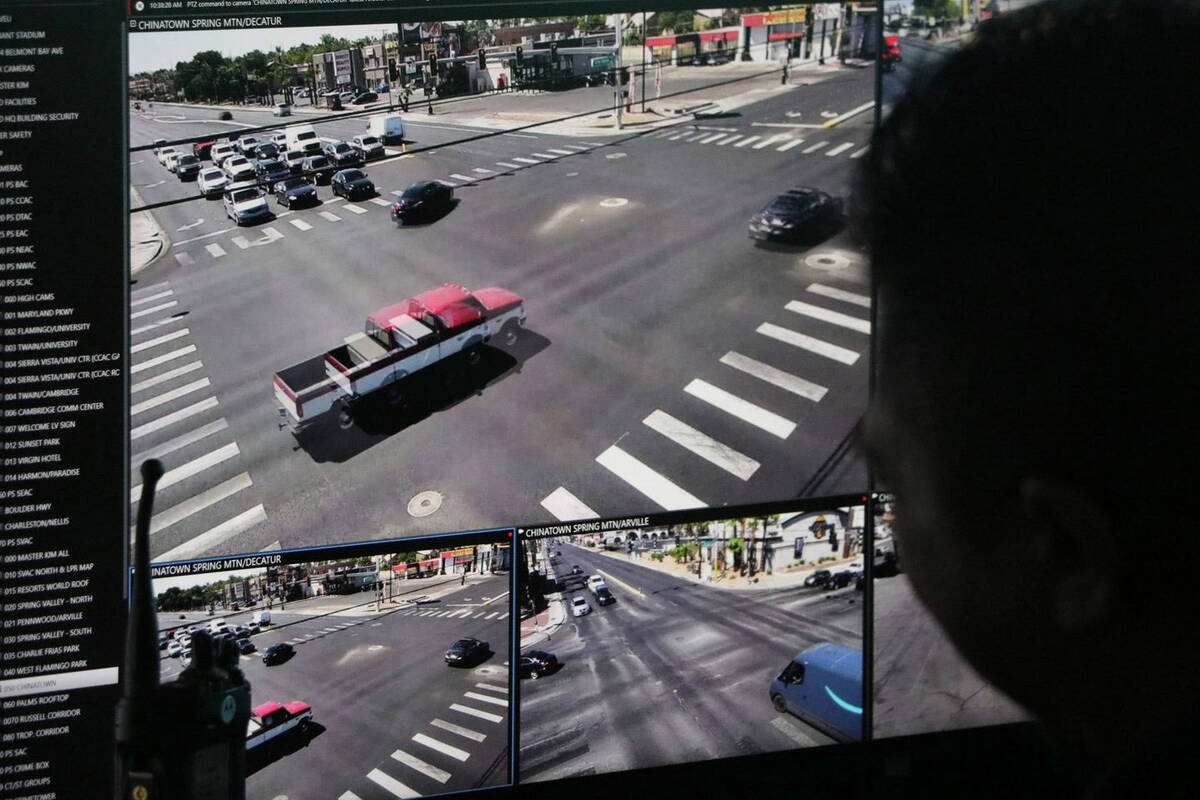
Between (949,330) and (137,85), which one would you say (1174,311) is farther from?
(137,85)

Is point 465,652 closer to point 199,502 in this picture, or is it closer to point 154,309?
point 199,502

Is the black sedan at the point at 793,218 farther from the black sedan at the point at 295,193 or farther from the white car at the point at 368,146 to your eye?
the black sedan at the point at 295,193

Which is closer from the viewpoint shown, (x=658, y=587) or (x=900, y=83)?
(x=900, y=83)

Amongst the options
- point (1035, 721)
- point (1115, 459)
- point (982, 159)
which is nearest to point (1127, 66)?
point (982, 159)

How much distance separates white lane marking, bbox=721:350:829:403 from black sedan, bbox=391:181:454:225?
0.86 meters

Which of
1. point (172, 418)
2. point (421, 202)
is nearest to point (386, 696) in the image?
point (172, 418)

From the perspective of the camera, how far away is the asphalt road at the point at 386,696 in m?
1.92

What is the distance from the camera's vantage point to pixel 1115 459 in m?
0.53

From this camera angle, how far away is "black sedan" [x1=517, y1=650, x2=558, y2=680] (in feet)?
6.83

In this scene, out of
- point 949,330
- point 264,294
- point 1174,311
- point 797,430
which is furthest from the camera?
point 797,430

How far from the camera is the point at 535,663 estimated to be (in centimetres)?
208

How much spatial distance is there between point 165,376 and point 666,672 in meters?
1.44

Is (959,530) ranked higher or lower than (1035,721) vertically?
higher

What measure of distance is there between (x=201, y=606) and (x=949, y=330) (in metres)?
1.79
